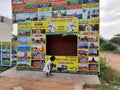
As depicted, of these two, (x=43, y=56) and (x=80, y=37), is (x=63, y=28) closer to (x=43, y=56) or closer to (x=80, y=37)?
(x=80, y=37)

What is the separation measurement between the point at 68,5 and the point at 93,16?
213 centimetres

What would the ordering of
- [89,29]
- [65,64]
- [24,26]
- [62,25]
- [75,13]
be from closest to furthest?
[89,29]
[65,64]
[62,25]
[24,26]
[75,13]

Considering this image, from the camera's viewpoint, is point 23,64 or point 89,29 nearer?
point 89,29

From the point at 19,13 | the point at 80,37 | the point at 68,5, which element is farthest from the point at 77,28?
the point at 19,13

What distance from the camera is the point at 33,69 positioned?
12.8m

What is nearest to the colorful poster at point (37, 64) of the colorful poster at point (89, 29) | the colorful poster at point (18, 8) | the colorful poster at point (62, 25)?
the colorful poster at point (62, 25)

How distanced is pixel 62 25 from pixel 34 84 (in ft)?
13.8

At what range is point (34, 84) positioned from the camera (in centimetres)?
985

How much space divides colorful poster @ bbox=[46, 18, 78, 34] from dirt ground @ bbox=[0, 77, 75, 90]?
11.3ft

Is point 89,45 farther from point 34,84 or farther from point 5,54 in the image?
point 5,54

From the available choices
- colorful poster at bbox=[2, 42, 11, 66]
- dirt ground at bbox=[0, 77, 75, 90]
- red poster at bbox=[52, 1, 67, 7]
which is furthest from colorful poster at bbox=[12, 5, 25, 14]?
dirt ground at bbox=[0, 77, 75, 90]

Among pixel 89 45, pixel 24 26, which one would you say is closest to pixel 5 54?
pixel 24 26

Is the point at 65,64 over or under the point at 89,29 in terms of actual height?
under

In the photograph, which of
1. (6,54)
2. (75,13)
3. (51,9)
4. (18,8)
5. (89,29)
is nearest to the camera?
(89,29)
